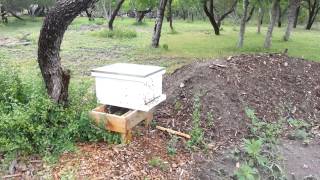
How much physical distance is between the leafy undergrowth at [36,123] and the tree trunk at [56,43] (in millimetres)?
150

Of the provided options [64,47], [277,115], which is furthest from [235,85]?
[64,47]

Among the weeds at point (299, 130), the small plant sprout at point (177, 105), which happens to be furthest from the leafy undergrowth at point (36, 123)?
the weeds at point (299, 130)

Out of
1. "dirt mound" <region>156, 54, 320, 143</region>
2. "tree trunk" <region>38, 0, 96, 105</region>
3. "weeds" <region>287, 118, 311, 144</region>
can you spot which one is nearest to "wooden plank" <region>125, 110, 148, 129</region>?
"dirt mound" <region>156, 54, 320, 143</region>

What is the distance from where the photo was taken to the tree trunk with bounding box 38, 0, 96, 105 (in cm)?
418

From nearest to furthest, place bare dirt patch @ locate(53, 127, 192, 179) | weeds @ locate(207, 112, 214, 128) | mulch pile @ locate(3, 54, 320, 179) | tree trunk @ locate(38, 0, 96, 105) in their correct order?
bare dirt patch @ locate(53, 127, 192, 179)
mulch pile @ locate(3, 54, 320, 179)
tree trunk @ locate(38, 0, 96, 105)
weeds @ locate(207, 112, 214, 128)

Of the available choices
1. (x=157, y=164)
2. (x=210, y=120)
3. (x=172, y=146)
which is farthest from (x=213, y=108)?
(x=157, y=164)

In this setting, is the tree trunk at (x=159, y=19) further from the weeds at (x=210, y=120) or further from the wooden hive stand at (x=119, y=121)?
the wooden hive stand at (x=119, y=121)

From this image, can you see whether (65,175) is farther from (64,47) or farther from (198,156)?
(64,47)

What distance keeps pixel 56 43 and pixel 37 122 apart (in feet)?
3.02

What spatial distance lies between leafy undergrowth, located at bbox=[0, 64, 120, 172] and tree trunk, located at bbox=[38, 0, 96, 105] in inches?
5.9

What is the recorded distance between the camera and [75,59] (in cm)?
1214

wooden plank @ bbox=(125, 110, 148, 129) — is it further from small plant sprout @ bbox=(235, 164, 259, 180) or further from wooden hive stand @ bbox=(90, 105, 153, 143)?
small plant sprout @ bbox=(235, 164, 259, 180)

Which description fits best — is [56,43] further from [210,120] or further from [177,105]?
[210,120]

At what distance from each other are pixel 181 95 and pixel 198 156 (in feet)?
4.79
